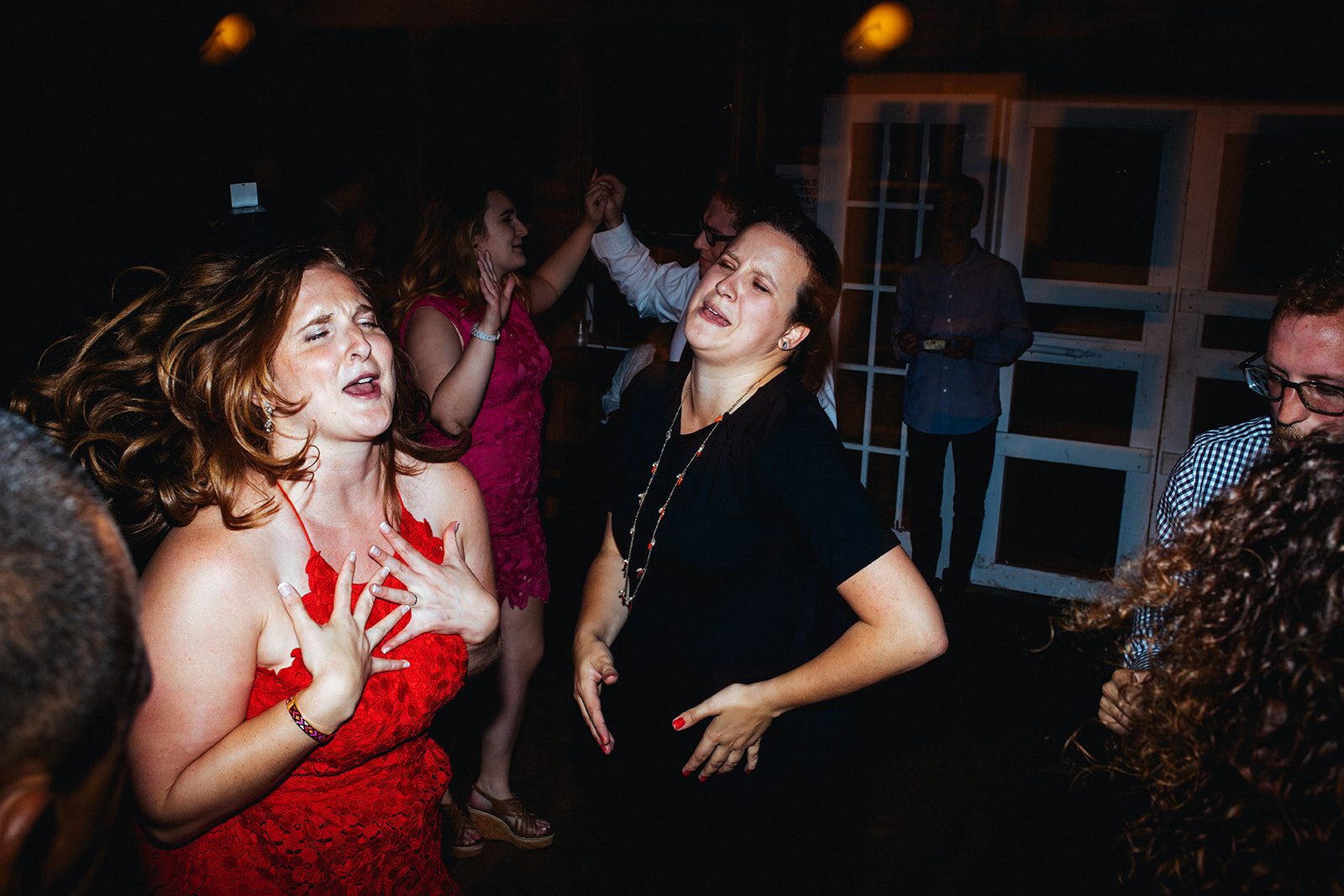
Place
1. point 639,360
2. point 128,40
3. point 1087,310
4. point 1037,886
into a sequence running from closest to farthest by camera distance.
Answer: point 1037,886
point 128,40
point 639,360
point 1087,310

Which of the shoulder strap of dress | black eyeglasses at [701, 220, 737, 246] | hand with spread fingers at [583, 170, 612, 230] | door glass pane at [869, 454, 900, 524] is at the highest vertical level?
hand with spread fingers at [583, 170, 612, 230]

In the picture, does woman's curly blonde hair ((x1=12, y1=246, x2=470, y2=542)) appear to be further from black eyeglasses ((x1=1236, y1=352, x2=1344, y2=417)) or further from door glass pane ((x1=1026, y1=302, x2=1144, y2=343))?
door glass pane ((x1=1026, y1=302, x2=1144, y2=343))

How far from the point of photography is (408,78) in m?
5.54

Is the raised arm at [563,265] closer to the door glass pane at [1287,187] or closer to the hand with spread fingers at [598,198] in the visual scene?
the hand with spread fingers at [598,198]

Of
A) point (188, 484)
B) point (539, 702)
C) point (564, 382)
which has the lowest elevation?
point (539, 702)

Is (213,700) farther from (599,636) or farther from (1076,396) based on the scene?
(1076,396)

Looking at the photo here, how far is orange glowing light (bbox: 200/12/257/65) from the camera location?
16.3ft

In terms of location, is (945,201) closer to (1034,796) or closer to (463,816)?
(1034,796)

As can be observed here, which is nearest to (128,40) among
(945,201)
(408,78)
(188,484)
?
(408,78)

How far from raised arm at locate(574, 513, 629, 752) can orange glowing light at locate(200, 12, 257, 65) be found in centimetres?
435

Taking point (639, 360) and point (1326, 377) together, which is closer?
point (1326, 377)

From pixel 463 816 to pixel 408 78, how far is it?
4.50 m

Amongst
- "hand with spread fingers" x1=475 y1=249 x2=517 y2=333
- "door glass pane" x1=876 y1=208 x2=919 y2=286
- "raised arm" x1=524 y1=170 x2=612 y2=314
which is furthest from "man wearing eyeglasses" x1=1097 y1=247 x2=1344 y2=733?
"door glass pane" x1=876 y1=208 x2=919 y2=286

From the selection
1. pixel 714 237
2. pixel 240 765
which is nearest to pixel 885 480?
pixel 714 237
